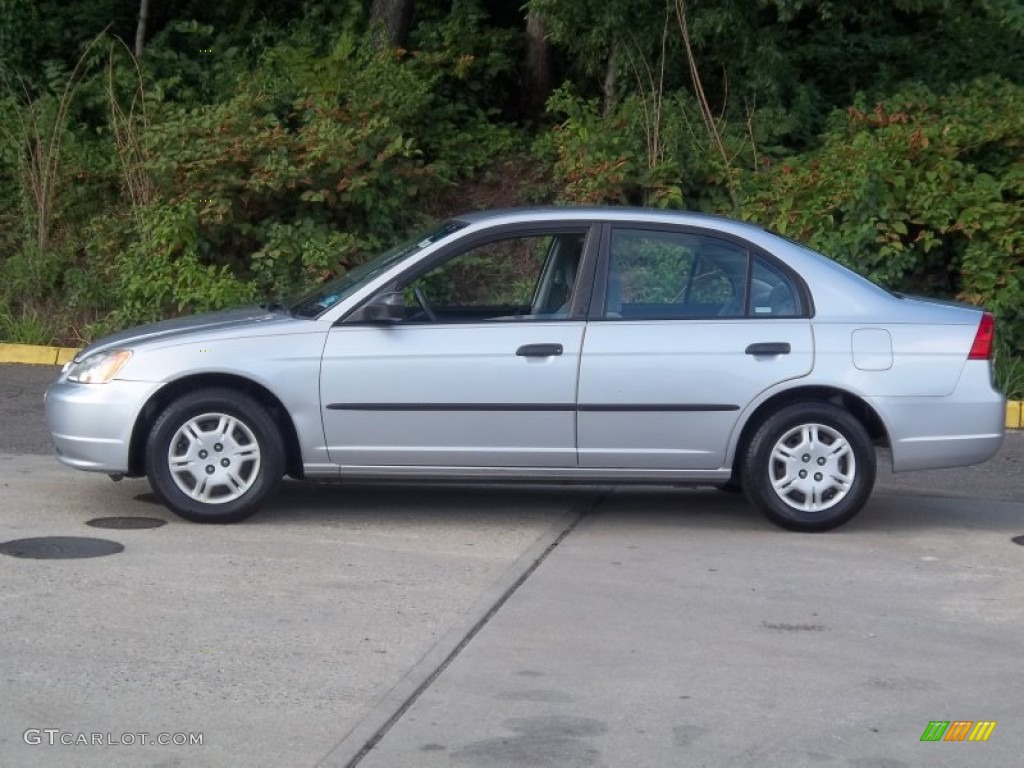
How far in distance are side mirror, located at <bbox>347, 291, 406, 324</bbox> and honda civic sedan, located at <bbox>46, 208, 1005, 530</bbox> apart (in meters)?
0.01

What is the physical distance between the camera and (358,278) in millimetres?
8164

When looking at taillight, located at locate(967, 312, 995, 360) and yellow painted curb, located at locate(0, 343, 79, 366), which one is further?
yellow painted curb, located at locate(0, 343, 79, 366)

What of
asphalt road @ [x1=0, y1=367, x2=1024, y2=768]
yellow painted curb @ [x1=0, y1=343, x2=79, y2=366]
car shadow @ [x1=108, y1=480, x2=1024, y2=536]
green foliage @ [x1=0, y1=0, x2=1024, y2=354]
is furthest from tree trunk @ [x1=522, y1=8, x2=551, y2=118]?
asphalt road @ [x1=0, y1=367, x2=1024, y2=768]

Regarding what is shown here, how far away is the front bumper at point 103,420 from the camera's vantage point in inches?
303

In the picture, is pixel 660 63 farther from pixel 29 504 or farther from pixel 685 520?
pixel 29 504

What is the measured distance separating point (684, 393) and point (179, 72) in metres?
11.5

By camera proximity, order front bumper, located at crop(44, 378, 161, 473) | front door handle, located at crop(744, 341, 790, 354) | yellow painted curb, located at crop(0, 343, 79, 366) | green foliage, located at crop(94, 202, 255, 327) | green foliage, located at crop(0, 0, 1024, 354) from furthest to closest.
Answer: green foliage, located at crop(94, 202, 255, 327), green foliage, located at crop(0, 0, 1024, 354), yellow painted curb, located at crop(0, 343, 79, 366), front door handle, located at crop(744, 341, 790, 354), front bumper, located at crop(44, 378, 161, 473)

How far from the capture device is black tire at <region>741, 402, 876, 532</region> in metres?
7.90

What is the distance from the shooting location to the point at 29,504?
27.2ft

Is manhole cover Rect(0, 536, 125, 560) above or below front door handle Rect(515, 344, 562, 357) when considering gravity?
below

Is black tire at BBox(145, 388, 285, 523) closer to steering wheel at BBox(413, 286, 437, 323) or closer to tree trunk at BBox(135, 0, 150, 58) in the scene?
steering wheel at BBox(413, 286, 437, 323)

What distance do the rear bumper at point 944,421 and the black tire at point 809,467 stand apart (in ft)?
0.54

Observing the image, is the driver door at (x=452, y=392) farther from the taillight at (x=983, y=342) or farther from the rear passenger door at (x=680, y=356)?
the taillight at (x=983, y=342)

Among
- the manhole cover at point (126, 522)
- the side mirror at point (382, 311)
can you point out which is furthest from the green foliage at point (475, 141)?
the side mirror at point (382, 311)
